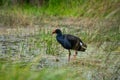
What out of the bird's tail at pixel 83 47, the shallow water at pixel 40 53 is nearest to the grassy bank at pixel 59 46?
the shallow water at pixel 40 53

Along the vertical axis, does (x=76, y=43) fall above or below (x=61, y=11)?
below

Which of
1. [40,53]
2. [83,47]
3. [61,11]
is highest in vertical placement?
[61,11]

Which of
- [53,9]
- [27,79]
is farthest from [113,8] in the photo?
[53,9]

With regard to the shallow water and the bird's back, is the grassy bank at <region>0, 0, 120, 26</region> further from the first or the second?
the shallow water

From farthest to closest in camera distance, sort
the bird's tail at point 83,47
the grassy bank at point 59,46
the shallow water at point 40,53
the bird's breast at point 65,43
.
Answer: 1. the bird's breast at point 65,43
2. the bird's tail at point 83,47
3. the shallow water at point 40,53
4. the grassy bank at point 59,46

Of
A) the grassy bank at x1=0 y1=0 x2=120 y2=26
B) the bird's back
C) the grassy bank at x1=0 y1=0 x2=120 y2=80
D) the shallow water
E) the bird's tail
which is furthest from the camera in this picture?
the bird's back

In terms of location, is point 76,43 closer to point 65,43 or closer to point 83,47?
point 65,43

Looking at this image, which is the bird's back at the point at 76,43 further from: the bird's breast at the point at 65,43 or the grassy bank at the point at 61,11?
the grassy bank at the point at 61,11

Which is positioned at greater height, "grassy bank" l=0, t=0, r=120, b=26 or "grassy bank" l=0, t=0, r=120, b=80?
"grassy bank" l=0, t=0, r=120, b=26

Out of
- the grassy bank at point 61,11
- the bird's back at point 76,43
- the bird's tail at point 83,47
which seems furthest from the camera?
the bird's back at point 76,43

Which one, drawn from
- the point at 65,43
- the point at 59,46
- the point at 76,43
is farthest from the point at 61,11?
the point at 76,43

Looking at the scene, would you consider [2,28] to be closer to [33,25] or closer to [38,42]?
[33,25]

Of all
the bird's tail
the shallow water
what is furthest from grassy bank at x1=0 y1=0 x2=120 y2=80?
the bird's tail

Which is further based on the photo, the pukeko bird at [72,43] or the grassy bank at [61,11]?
the pukeko bird at [72,43]
